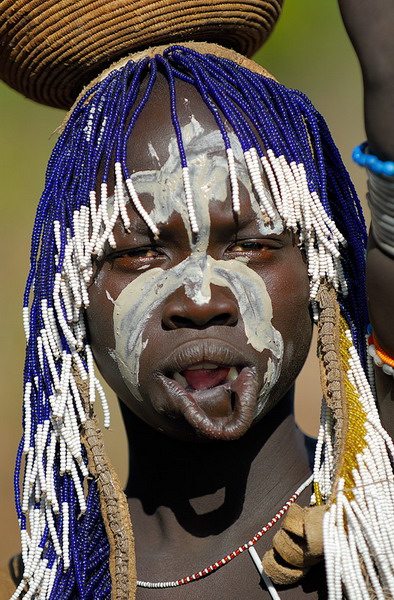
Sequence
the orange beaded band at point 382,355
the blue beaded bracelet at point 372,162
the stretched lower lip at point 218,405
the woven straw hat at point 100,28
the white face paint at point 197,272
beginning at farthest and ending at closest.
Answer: the woven straw hat at point 100,28 → the white face paint at point 197,272 → the stretched lower lip at point 218,405 → the orange beaded band at point 382,355 → the blue beaded bracelet at point 372,162

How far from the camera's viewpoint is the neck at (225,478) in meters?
2.43

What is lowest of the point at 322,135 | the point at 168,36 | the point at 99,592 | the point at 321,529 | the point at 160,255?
the point at 99,592

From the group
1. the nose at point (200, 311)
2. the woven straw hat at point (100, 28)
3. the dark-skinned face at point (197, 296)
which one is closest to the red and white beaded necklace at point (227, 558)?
the dark-skinned face at point (197, 296)

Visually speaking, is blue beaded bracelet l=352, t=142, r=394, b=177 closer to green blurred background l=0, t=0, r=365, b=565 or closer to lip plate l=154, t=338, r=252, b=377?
lip plate l=154, t=338, r=252, b=377

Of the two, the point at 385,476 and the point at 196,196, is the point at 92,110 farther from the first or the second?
the point at 385,476

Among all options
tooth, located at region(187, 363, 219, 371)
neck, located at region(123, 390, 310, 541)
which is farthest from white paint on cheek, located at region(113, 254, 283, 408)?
neck, located at region(123, 390, 310, 541)

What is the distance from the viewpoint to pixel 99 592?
238 centimetres

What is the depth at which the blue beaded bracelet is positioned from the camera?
1797 mm

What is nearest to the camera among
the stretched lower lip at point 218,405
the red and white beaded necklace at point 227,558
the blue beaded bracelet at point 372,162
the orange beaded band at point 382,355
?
the blue beaded bracelet at point 372,162

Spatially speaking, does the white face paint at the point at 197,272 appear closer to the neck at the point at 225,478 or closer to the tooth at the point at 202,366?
the tooth at the point at 202,366

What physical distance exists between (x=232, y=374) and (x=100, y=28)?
0.93 meters

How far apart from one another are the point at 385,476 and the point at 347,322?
1.30 feet

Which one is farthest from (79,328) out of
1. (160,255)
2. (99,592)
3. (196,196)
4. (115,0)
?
(115,0)

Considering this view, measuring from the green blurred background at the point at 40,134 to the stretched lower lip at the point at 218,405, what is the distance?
166 inches
